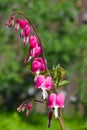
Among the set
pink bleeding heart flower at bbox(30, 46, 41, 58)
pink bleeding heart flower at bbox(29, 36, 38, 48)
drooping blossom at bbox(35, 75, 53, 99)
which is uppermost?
pink bleeding heart flower at bbox(29, 36, 38, 48)

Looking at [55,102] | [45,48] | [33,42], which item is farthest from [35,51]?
[45,48]

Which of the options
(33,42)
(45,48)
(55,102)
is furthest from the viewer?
(45,48)

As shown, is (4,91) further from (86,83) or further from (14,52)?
(86,83)

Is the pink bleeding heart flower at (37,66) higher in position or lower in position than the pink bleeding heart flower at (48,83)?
higher

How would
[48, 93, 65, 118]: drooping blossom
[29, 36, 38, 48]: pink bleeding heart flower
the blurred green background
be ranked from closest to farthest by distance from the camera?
1. [48, 93, 65, 118]: drooping blossom
2. [29, 36, 38, 48]: pink bleeding heart flower
3. the blurred green background

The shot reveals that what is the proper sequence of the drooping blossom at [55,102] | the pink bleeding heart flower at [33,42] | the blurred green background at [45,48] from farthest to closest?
the blurred green background at [45,48] < the pink bleeding heart flower at [33,42] < the drooping blossom at [55,102]

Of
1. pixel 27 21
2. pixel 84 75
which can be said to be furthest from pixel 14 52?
pixel 27 21

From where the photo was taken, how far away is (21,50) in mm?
8938

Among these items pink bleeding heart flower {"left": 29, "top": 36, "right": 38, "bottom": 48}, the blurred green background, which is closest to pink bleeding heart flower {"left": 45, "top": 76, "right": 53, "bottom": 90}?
pink bleeding heart flower {"left": 29, "top": 36, "right": 38, "bottom": 48}

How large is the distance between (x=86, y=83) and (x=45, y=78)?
7.49 metres

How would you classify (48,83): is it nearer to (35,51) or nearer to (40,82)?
(40,82)

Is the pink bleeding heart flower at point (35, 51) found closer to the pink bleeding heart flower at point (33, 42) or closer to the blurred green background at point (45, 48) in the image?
the pink bleeding heart flower at point (33, 42)

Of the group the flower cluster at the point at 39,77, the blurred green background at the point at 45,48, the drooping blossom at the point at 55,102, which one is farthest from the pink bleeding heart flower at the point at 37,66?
the blurred green background at the point at 45,48

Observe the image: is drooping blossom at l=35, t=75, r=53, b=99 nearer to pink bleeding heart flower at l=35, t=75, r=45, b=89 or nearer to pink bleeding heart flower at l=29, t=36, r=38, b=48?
pink bleeding heart flower at l=35, t=75, r=45, b=89
